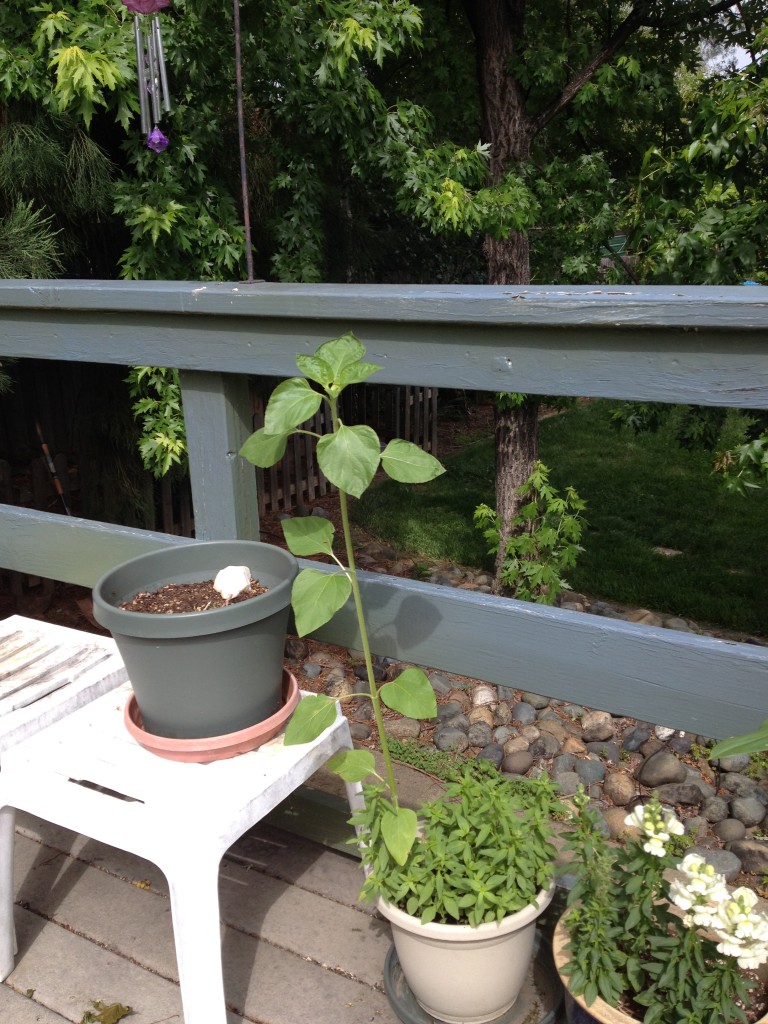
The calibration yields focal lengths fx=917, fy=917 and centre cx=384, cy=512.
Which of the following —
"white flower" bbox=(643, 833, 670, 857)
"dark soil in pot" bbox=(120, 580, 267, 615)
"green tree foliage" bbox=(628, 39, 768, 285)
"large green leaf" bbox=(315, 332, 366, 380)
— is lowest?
"white flower" bbox=(643, 833, 670, 857)

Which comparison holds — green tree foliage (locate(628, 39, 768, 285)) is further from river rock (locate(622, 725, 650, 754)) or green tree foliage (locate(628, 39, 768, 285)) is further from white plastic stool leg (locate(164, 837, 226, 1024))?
white plastic stool leg (locate(164, 837, 226, 1024))

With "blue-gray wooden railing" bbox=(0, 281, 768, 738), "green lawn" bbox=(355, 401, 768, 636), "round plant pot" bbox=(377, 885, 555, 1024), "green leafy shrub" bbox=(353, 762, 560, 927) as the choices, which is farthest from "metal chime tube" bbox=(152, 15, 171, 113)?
"green lawn" bbox=(355, 401, 768, 636)

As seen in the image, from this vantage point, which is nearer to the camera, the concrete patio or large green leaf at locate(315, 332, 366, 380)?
large green leaf at locate(315, 332, 366, 380)

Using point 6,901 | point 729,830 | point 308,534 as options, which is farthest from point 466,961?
point 729,830

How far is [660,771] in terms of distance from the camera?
3133mm

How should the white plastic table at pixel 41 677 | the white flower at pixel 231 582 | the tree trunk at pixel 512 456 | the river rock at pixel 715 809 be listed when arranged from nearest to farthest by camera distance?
1. the white flower at pixel 231 582
2. the white plastic table at pixel 41 677
3. the river rock at pixel 715 809
4. the tree trunk at pixel 512 456

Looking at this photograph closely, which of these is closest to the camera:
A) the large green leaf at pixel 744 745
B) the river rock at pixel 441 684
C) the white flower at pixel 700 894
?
the large green leaf at pixel 744 745

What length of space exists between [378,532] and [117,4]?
318 centimetres

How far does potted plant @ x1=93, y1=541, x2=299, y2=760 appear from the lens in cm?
130

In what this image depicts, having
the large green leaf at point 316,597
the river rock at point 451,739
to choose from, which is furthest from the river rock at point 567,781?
the large green leaf at point 316,597

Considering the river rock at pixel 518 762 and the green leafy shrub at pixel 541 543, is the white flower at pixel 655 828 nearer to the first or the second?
the river rock at pixel 518 762

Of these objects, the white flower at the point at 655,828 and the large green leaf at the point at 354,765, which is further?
the large green leaf at the point at 354,765

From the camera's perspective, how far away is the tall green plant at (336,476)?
116 centimetres

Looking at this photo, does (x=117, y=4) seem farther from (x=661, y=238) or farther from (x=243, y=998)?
(x=243, y=998)
